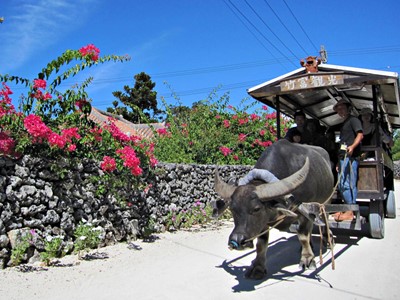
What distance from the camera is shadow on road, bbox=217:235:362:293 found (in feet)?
13.5

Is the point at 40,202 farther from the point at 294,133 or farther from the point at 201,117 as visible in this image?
the point at 201,117

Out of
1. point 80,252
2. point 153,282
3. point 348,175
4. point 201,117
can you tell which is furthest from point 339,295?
point 201,117

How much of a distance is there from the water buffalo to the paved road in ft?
1.17

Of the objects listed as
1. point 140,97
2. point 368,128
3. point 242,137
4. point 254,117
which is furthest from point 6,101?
point 140,97

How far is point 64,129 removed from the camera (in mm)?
5578

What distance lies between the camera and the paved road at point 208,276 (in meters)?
3.78

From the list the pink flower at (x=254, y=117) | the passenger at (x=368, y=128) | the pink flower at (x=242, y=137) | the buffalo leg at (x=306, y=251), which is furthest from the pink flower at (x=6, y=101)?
the pink flower at (x=254, y=117)

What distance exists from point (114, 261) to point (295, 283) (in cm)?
252

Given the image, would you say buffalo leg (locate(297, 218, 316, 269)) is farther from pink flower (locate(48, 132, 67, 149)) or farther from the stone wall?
pink flower (locate(48, 132, 67, 149))

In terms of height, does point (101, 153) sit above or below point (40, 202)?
above

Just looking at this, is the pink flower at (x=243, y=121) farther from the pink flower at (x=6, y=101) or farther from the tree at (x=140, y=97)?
the tree at (x=140, y=97)

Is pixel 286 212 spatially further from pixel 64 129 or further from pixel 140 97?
pixel 140 97

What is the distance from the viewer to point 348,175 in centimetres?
573

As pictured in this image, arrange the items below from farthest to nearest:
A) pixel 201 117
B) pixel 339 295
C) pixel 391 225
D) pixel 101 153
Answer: pixel 201 117 < pixel 391 225 < pixel 101 153 < pixel 339 295
